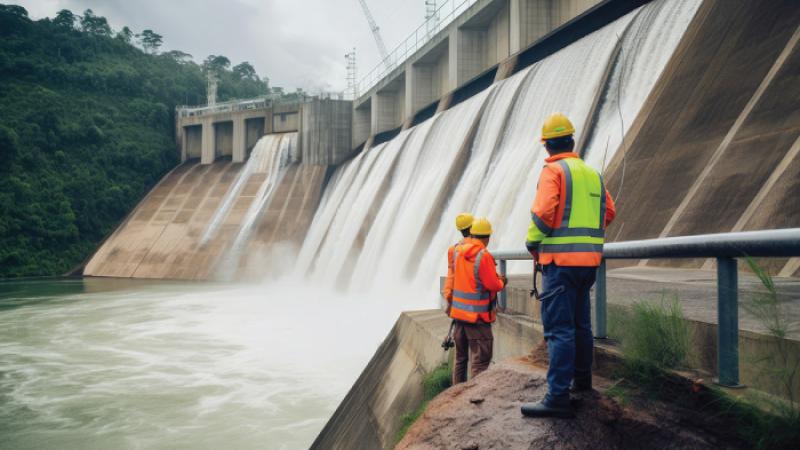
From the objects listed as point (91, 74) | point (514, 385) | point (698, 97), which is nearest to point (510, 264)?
point (698, 97)

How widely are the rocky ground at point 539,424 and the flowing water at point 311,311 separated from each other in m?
1.90

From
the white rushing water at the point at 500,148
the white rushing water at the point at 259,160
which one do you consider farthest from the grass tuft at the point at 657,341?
the white rushing water at the point at 259,160

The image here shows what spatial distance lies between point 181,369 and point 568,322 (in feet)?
31.7

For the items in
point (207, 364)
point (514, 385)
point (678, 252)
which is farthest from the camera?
point (207, 364)

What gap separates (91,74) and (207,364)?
36143 millimetres

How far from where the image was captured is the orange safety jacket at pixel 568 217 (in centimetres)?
295

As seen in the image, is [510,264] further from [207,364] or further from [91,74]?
[91,74]

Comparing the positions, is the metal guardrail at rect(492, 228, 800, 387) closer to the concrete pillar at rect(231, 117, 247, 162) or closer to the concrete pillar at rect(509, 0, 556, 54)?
the concrete pillar at rect(509, 0, 556, 54)

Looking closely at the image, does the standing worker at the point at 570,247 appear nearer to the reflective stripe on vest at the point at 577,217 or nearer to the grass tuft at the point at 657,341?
the reflective stripe on vest at the point at 577,217

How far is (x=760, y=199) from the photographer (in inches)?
237

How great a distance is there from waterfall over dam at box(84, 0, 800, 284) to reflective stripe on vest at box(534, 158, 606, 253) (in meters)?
0.33

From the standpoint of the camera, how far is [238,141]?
3647 cm

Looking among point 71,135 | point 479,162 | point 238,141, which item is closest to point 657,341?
point 479,162

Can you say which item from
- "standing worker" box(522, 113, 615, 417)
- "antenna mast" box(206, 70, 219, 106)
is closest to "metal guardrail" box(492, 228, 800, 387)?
"standing worker" box(522, 113, 615, 417)
